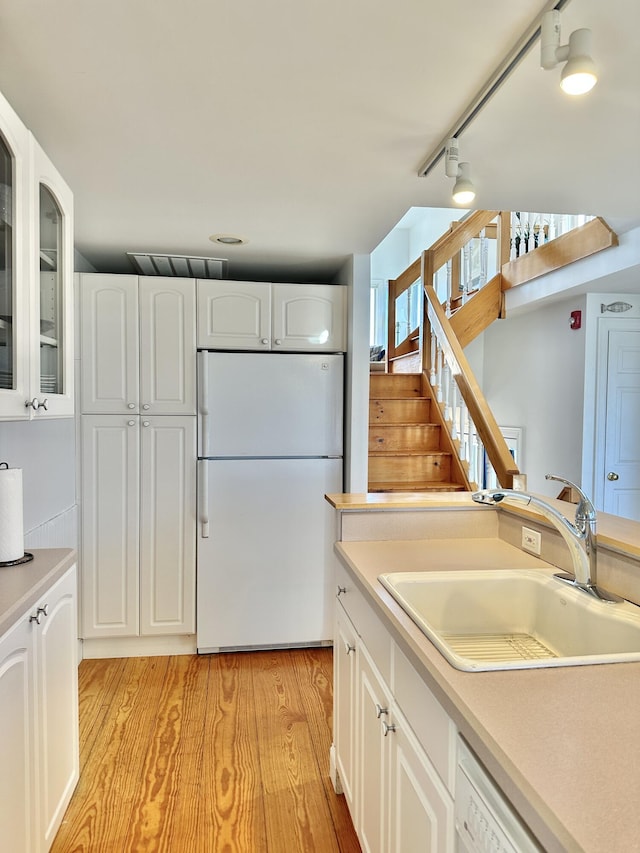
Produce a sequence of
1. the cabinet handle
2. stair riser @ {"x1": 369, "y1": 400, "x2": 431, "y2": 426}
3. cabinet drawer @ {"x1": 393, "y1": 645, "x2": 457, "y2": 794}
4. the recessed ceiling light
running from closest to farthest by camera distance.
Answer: cabinet drawer @ {"x1": 393, "y1": 645, "x2": 457, "y2": 794}, the cabinet handle, the recessed ceiling light, stair riser @ {"x1": 369, "y1": 400, "x2": 431, "y2": 426}

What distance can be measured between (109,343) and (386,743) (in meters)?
2.44

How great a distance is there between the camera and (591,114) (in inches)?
63.6

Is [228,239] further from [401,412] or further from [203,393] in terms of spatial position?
[401,412]

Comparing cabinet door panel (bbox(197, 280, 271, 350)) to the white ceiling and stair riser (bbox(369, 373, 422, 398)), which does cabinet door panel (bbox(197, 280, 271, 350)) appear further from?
stair riser (bbox(369, 373, 422, 398))

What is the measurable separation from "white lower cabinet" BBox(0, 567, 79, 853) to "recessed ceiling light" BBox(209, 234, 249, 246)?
1.79 meters

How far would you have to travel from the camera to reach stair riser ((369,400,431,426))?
4.16 meters

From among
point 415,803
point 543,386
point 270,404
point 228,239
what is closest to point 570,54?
point 415,803

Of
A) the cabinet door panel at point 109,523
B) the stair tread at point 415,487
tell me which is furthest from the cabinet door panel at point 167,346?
the stair tread at point 415,487

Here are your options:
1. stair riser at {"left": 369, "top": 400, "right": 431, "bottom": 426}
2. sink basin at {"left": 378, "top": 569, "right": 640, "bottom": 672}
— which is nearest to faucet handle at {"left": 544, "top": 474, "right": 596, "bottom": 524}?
sink basin at {"left": 378, "top": 569, "right": 640, "bottom": 672}

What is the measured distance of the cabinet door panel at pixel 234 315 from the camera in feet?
10.1

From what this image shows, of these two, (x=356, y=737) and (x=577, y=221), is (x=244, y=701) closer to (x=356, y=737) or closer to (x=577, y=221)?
(x=356, y=737)

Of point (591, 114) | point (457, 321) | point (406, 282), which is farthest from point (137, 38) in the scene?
point (406, 282)

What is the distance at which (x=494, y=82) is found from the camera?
1.41 metres

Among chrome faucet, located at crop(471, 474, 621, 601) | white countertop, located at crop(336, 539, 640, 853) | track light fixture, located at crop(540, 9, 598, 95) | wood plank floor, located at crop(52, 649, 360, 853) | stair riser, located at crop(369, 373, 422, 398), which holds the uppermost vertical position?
track light fixture, located at crop(540, 9, 598, 95)
